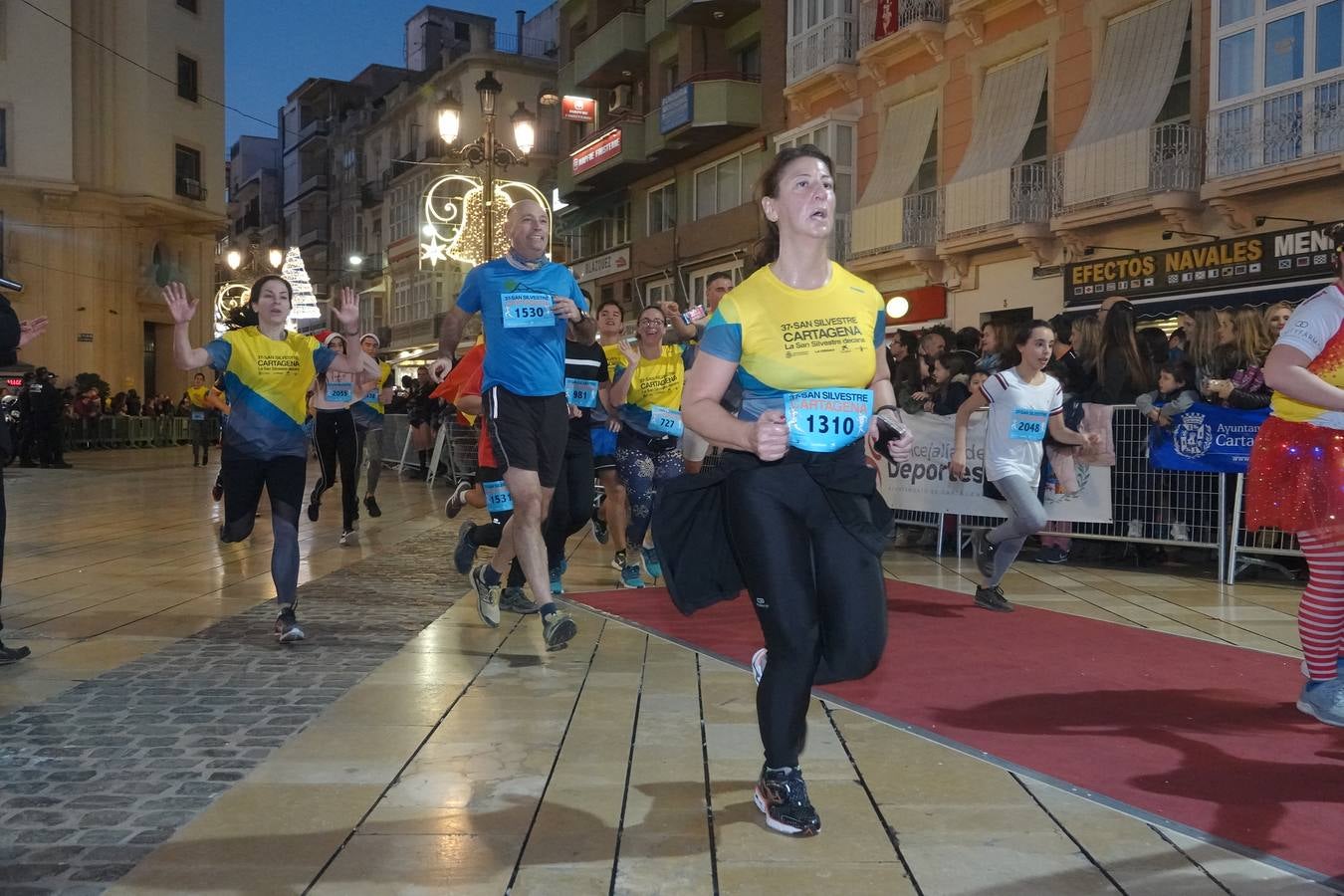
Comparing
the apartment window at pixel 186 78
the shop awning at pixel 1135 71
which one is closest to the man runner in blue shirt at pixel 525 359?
the shop awning at pixel 1135 71

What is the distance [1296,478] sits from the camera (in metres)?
4.93

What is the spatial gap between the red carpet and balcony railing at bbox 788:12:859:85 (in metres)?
20.2

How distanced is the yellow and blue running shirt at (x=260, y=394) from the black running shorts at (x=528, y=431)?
1016 mm

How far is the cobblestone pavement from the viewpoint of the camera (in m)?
3.46

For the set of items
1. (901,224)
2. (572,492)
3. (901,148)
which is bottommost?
(572,492)

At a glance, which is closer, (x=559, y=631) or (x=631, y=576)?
(x=559, y=631)

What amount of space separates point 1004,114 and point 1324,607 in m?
18.3

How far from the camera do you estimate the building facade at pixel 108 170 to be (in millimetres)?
40250

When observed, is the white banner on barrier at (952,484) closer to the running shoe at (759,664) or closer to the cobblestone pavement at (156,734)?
the cobblestone pavement at (156,734)

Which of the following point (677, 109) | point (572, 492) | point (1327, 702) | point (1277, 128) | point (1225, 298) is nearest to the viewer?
point (1327, 702)

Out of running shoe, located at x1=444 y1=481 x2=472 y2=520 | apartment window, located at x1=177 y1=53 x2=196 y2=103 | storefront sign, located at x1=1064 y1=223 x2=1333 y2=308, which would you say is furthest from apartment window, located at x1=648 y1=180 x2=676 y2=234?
running shoe, located at x1=444 y1=481 x2=472 y2=520

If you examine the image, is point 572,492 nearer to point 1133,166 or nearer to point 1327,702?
point 1327,702

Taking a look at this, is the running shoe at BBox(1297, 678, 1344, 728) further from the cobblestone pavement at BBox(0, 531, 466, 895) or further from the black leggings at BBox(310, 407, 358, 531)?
the black leggings at BBox(310, 407, 358, 531)

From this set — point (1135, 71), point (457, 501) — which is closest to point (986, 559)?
point (457, 501)
